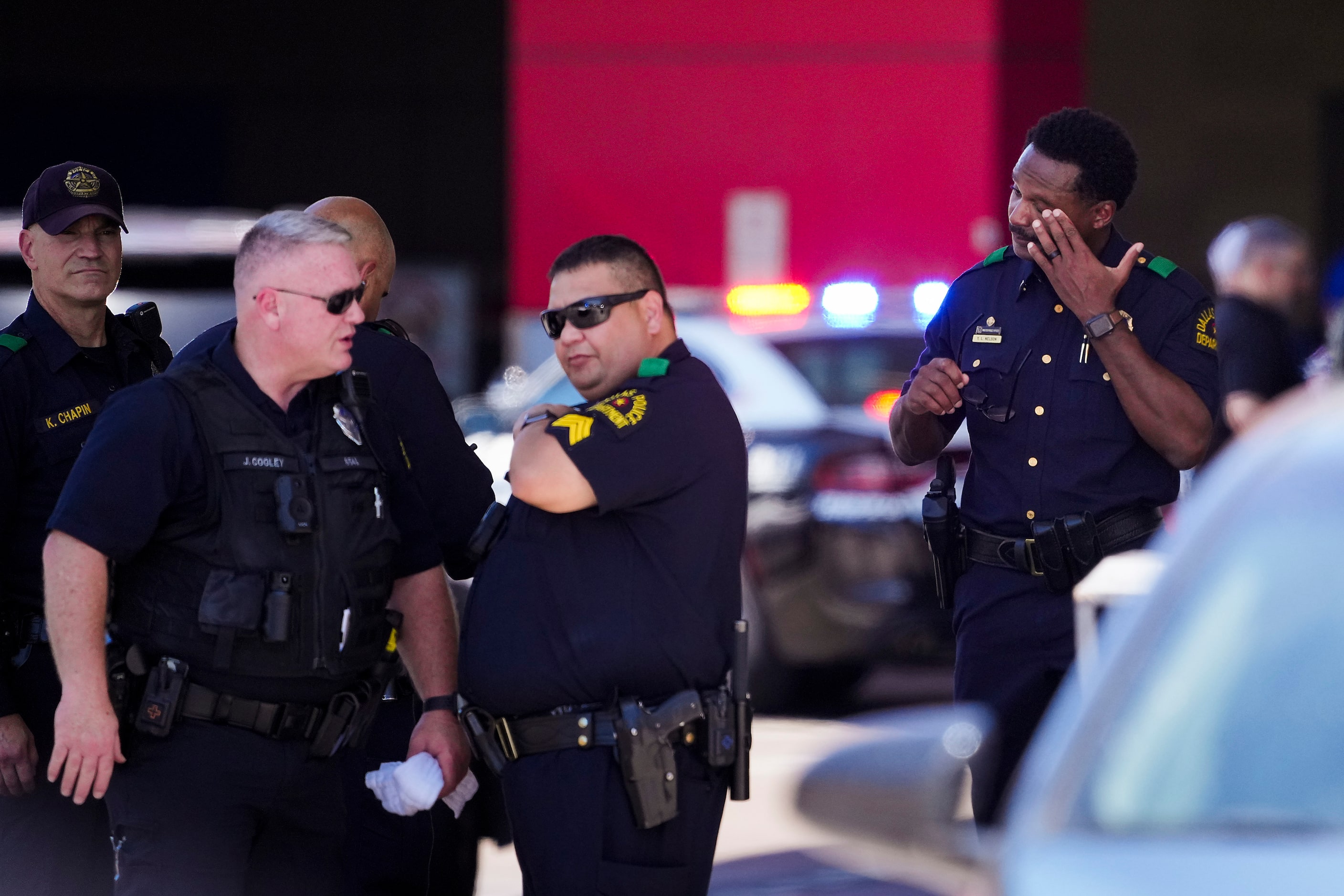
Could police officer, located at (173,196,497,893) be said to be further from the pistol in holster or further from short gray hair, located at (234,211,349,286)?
the pistol in holster

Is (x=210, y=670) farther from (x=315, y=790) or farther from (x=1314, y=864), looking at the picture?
(x=1314, y=864)

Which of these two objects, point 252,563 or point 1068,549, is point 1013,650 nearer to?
point 1068,549

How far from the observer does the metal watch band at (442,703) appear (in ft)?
11.3

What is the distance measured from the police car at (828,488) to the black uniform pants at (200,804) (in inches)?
132

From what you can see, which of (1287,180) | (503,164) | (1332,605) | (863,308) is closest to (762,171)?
(503,164)

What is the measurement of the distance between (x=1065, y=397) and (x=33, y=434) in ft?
7.15

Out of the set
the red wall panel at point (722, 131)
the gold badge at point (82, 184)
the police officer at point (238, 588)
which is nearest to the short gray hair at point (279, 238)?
the police officer at point (238, 588)

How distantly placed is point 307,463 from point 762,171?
9.99 meters

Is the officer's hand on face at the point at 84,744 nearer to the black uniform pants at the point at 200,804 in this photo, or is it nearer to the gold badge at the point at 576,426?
the black uniform pants at the point at 200,804

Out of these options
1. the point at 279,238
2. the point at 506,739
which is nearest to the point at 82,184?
the point at 279,238

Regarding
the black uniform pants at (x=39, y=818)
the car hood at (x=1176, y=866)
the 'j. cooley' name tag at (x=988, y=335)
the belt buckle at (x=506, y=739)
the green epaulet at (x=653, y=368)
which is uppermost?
the 'j. cooley' name tag at (x=988, y=335)

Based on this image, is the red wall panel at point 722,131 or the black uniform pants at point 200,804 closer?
the black uniform pants at point 200,804

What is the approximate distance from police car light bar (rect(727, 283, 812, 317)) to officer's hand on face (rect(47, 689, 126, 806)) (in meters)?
4.58

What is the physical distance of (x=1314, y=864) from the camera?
1672 millimetres
